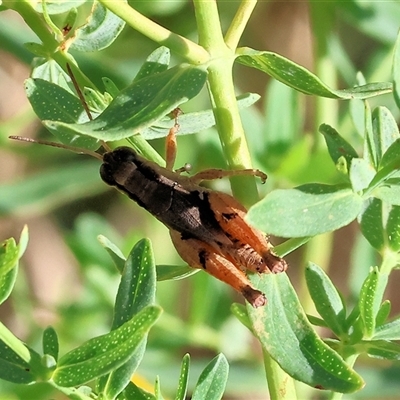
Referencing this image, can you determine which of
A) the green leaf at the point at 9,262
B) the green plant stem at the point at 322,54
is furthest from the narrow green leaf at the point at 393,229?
the green plant stem at the point at 322,54

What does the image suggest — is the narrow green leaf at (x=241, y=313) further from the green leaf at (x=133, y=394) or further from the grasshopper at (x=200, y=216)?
the green leaf at (x=133, y=394)

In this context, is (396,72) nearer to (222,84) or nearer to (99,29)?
(222,84)

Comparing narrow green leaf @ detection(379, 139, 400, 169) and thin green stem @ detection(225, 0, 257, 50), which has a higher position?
thin green stem @ detection(225, 0, 257, 50)

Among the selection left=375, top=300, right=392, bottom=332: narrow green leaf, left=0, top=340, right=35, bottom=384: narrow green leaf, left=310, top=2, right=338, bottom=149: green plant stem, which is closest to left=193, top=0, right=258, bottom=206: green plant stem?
left=375, top=300, right=392, bottom=332: narrow green leaf

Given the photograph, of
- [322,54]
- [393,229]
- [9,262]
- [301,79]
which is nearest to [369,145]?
[301,79]

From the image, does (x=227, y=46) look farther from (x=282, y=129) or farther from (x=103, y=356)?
(x=282, y=129)

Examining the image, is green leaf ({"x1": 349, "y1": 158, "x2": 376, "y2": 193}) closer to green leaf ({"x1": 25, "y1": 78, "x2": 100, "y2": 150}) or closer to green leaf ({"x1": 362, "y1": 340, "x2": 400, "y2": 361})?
green leaf ({"x1": 362, "y1": 340, "x2": 400, "y2": 361})
